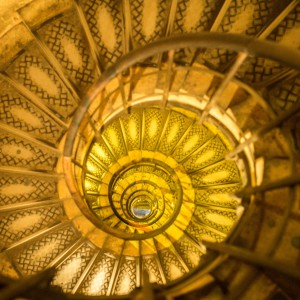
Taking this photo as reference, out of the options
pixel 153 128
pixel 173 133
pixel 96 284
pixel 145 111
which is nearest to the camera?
pixel 96 284

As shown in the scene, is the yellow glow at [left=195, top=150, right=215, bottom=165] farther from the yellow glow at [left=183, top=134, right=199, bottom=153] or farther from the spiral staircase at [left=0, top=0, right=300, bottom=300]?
the yellow glow at [left=183, top=134, right=199, bottom=153]

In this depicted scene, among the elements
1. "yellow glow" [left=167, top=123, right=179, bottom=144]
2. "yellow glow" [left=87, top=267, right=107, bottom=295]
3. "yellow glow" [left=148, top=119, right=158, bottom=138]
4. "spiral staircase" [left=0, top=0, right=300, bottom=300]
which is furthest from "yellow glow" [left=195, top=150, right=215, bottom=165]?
"yellow glow" [left=87, top=267, right=107, bottom=295]

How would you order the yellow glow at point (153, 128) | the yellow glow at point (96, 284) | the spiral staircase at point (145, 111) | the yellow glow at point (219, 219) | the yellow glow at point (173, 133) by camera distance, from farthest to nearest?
the yellow glow at point (153, 128) → the yellow glow at point (173, 133) → the yellow glow at point (219, 219) → the yellow glow at point (96, 284) → the spiral staircase at point (145, 111)

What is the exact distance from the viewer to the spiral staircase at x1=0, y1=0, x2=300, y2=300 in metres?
2.06

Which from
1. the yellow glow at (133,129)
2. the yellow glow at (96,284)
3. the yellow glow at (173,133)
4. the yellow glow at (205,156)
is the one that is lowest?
the yellow glow at (96,284)

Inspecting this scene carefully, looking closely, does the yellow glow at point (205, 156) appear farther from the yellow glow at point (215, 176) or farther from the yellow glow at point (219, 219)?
the yellow glow at point (219, 219)

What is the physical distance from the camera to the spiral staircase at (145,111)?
81.0 inches

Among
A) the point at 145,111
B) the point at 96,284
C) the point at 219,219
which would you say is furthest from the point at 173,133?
the point at 96,284

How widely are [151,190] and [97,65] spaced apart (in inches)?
192

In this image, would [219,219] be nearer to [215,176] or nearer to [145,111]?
Answer: [215,176]

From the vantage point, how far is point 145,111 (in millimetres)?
4957

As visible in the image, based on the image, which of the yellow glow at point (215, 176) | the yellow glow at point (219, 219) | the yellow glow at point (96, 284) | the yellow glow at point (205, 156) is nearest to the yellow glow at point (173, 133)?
the yellow glow at point (205, 156)

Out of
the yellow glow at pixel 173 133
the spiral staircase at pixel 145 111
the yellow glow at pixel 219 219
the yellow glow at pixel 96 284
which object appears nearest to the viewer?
the spiral staircase at pixel 145 111

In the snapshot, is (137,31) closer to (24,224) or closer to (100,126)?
(100,126)
